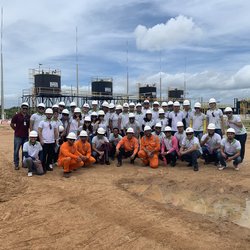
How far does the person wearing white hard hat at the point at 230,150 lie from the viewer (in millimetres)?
9796

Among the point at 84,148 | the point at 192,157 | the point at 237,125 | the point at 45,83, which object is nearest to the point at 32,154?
the point at 84,148

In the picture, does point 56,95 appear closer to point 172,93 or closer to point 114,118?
point 172,93

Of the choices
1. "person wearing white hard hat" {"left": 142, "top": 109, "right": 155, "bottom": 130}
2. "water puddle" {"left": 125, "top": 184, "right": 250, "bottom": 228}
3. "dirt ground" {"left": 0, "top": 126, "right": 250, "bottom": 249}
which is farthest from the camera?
"person wearing white hard hat" {"left": 142, "top": 109, "right": 155, "bottom": 130}

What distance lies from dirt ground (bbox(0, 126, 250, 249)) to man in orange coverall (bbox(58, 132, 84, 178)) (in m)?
0.31

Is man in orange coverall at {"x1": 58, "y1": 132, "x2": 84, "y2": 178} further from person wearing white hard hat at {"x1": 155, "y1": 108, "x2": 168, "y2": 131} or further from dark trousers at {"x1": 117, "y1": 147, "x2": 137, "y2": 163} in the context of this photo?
person wearing white hard hat at {"x1": 155, "y1": 108, "x2": 168, "y2": 131}

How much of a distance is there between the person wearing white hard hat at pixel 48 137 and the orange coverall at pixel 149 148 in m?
2.63

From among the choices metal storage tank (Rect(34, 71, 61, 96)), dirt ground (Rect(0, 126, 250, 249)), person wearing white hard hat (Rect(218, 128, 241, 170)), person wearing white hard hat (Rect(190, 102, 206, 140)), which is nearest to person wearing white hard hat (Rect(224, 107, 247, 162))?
person wearing white hard hat (Rect(218, 128, 241, 170))

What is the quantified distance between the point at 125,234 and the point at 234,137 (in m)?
6.02

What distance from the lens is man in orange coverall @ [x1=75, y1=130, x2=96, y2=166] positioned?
404 inches

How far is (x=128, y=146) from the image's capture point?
11148mm

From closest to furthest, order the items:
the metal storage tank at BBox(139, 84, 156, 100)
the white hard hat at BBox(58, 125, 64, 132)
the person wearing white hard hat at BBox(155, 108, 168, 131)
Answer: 1. the white hard hat at BBox(58, 125, 64, 132)
2. the person wearing white hard hat at BBox(155, 108, 168, 131)
3. the metal storage tank at BBox(139, 84, 156, 100)

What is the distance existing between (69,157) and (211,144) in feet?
14.0

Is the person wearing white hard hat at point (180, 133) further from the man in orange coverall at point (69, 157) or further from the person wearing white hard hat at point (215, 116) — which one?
the man in orange coverall at point (69, 157)

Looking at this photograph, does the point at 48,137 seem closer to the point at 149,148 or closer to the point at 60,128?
the point at 60,128
